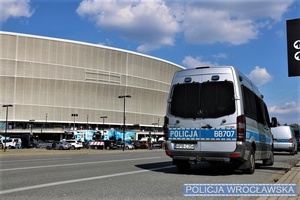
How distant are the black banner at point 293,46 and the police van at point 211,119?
1.50 meters

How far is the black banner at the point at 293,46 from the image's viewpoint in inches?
451

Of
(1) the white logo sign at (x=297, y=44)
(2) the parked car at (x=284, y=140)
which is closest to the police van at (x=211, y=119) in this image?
(1) the white logo sign at (x=297, y=44)

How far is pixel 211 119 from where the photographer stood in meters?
10.6

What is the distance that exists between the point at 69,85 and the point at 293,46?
106 m

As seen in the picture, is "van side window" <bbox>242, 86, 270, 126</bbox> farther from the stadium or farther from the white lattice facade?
the white lattice facade

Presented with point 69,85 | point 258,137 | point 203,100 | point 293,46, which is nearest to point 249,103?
point 258,137

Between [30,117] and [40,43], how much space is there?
22092 millimetres

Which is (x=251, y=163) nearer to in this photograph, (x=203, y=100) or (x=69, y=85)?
(x=203, y=100)

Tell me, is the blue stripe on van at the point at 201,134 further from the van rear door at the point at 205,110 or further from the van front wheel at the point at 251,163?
the van front wheel at the point at 251,163

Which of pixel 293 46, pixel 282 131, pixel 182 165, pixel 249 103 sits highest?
pixel 293 46

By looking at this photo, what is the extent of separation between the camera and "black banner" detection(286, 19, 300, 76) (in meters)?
11.5

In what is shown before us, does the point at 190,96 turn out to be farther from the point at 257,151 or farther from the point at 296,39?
the point at 296,39

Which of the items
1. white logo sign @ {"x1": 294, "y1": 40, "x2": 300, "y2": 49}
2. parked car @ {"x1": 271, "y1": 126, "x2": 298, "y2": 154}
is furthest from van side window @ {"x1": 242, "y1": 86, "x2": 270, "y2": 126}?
parked car @ {"x1": 271, "y1": 126, "x2": 298, "y2": 154}

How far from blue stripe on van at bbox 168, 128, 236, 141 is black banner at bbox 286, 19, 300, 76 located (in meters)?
3.04
